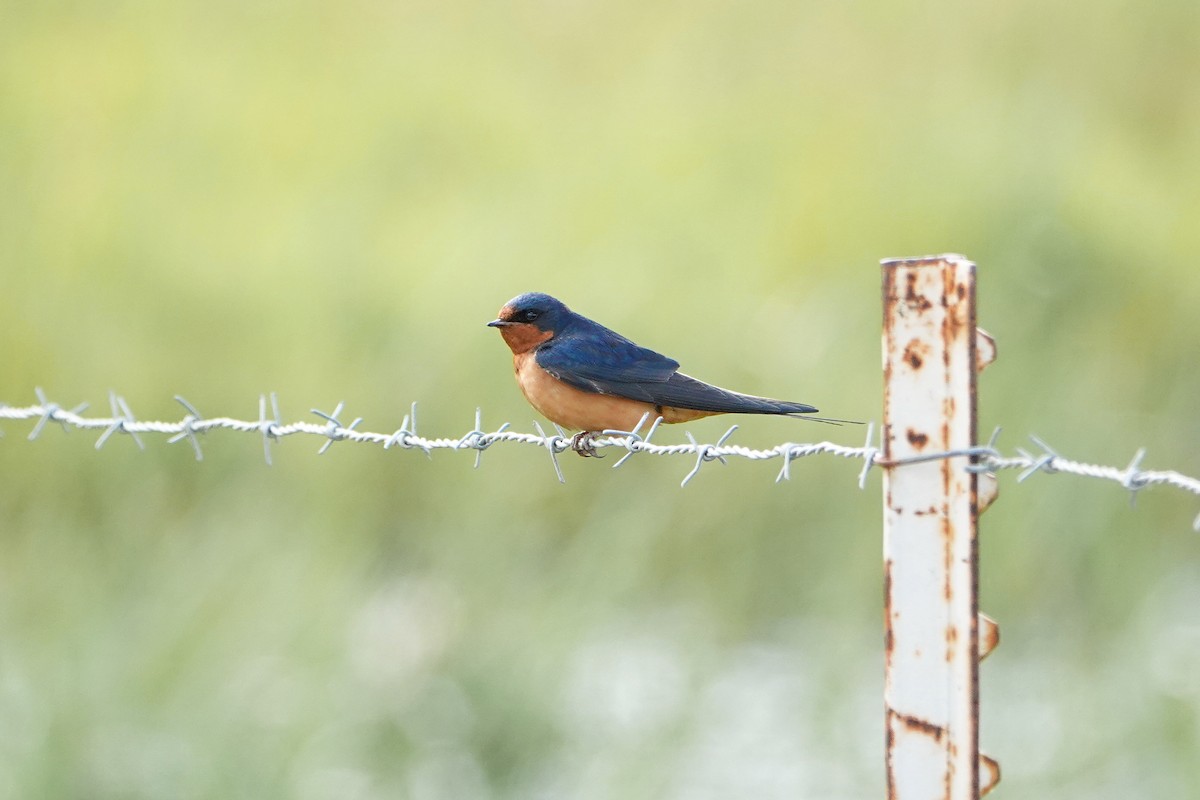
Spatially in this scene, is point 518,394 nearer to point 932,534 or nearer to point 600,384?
point 600,384

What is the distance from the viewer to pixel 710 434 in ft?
19.8

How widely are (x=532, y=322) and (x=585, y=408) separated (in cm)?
41

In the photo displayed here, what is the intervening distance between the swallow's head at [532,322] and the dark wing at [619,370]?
0.08m

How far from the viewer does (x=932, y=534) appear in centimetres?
176

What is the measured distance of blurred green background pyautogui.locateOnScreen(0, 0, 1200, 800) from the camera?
4.62 m

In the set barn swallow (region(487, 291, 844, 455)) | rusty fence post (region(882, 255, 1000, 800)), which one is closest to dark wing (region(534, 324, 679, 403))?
barn swallow (region(487, 291, 844, 455))

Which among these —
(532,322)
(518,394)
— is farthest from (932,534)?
(518,394)

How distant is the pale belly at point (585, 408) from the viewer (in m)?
3.44

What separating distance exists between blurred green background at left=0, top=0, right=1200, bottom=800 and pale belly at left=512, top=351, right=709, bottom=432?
4.46 ft

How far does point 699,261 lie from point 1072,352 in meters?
1.75

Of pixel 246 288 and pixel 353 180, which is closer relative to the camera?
pixel 246 288

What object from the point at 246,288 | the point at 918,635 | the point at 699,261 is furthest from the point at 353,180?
the point at 918,635

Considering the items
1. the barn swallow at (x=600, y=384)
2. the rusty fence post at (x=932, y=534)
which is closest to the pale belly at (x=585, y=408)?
the barn swallow at (x=600, y=384)

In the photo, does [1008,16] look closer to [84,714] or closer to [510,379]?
[510,379]
